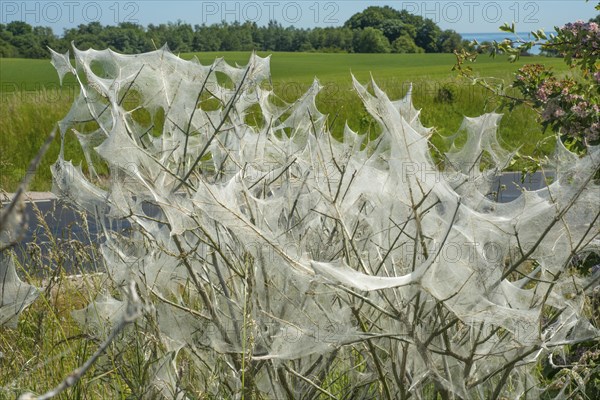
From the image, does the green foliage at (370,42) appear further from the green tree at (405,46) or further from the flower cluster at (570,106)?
the flower cluster at (570,106)

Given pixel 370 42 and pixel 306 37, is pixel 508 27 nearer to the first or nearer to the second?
pixel 370 42

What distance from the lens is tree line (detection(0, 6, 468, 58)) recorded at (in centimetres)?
5500

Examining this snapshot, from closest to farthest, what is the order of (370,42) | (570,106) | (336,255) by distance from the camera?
(336,255) → (570,106) → (370,42)

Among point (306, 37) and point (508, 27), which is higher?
point (508, 27)

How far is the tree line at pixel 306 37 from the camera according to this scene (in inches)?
2165

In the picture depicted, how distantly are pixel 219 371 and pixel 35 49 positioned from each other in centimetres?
6131

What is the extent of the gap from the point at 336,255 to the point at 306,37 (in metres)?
74.0

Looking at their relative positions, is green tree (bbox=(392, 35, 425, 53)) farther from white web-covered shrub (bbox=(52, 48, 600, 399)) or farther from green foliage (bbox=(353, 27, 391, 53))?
white web-covered shrub (bbox=(52, 48, 600, 399))

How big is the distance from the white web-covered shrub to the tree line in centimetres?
4163

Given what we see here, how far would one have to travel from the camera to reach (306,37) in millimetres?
75312

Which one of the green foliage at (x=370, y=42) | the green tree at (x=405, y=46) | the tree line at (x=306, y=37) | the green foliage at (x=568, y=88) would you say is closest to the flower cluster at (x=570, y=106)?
the green foliage at (x=568, y=88)

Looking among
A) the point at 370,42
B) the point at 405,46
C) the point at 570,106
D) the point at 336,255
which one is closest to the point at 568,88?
the point at 570,106

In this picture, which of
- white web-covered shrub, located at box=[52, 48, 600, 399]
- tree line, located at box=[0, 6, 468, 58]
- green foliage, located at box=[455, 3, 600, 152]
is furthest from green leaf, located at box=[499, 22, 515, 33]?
tree line, located at box=[0, 6, 468, 58]

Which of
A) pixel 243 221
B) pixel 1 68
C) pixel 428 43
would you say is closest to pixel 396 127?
pixel 243 221
